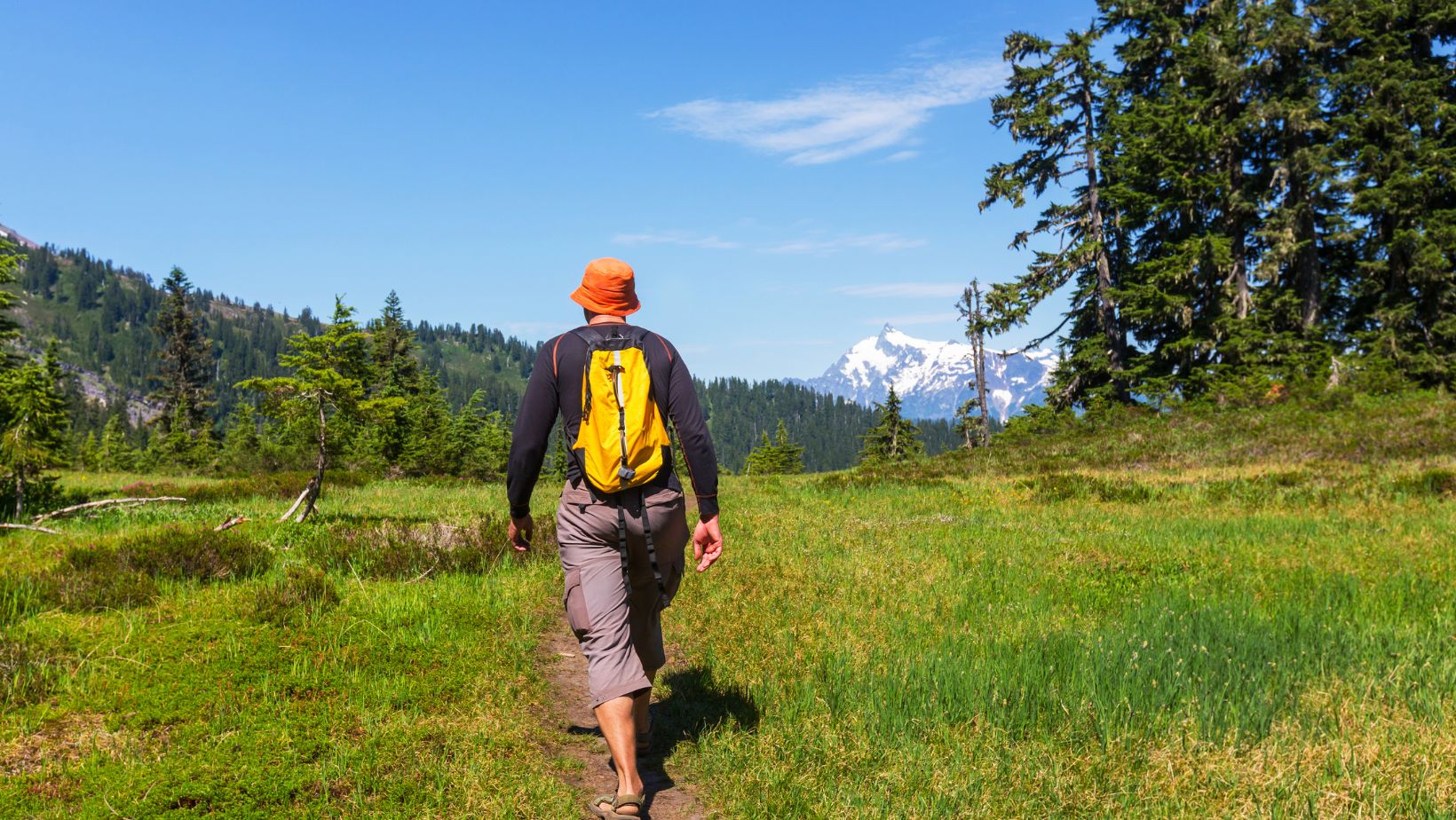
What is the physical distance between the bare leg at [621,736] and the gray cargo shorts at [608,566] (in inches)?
2.0

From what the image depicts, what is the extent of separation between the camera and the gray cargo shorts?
13.1 feet

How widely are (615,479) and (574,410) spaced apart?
45 centimetres

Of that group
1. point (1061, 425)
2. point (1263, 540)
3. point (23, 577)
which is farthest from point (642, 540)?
point (1061, 425)

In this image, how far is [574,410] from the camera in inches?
159

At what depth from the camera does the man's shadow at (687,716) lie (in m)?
4.75

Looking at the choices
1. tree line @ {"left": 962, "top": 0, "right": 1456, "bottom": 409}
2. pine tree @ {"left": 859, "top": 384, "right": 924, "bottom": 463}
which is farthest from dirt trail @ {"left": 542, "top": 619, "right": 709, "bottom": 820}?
pine tree @ {"left": 859, "top": 384, "right": 924, "bottom": 463}

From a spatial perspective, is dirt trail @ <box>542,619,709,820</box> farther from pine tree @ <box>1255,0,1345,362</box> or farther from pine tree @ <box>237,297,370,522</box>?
pine tree @ <box>1255,0,1345,362</box>

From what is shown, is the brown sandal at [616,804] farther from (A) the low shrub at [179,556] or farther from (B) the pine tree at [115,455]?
(B) the pine tree at [115,455]

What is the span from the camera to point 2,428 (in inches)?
454

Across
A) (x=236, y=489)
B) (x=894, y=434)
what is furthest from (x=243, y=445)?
(x=894, y=434)

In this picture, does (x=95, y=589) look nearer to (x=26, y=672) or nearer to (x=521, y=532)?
(x=26, y=672)

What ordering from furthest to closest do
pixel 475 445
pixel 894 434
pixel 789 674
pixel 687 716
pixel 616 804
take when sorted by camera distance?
1. pixel 894 434
2. pixel 475 445
3. pixel 789 674
4. pixel 687 716
5. pixel 616 804

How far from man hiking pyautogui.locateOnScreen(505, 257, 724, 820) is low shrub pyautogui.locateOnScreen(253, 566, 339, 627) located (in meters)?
3.24

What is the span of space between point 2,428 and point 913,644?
13432 millimetres
